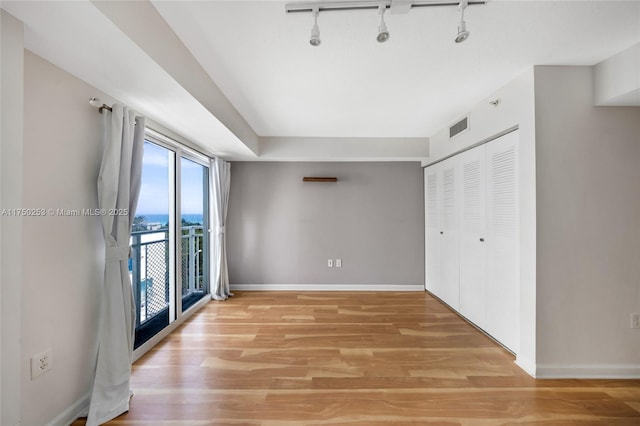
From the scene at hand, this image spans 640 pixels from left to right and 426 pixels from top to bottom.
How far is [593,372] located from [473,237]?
147cm

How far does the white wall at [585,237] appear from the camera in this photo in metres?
2.18

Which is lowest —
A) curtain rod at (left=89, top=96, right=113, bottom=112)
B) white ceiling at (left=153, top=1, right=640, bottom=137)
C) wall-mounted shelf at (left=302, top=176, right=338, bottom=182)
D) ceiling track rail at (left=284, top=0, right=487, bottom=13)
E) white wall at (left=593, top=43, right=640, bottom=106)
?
wall-mounted shelf at (left=302, top=176, right=338, bottom=182)

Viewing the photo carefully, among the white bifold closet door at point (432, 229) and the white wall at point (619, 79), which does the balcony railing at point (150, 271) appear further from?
the white wall at point (619, 79)

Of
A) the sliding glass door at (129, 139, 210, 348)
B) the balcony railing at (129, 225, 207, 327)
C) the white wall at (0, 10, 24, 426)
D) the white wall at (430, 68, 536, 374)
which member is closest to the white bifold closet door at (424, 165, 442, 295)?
the white wall at (430, 68, 536, 374)

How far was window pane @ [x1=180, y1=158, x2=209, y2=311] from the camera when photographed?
12.3 ft

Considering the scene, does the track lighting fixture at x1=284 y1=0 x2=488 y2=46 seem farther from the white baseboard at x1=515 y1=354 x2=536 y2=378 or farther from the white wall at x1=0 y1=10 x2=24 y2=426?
the white baseboard at x1=515 y1=354 x2=536 y2=378

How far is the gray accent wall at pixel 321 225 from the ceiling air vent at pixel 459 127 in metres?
1.23

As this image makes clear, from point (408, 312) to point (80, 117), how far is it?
12.9ft

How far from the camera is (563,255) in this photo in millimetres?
2188

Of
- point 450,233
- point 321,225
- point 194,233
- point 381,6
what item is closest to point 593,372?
point 450,233

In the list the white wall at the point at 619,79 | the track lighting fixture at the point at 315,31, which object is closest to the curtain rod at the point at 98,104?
the track lighting fixture at the point at 315,31

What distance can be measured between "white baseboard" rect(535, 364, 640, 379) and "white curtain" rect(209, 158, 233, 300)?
391 cm

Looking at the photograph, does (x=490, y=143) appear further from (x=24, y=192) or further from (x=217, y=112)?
(x=24, y=192)

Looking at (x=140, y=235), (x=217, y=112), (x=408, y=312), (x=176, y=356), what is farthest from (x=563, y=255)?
(x=140, y=235)
